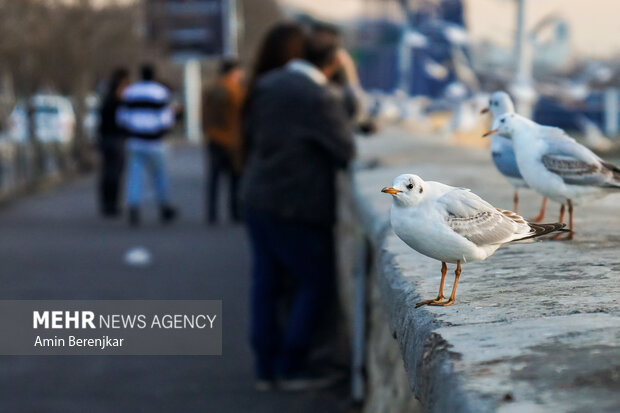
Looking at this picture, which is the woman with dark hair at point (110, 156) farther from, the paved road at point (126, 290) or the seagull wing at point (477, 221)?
the seagull wing at point (477, 221)

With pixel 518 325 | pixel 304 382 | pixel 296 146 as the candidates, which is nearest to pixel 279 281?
pixel 304 382

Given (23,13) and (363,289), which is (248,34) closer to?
(23,13)

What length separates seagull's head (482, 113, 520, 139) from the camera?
2.82 metres

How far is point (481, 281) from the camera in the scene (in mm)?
2566

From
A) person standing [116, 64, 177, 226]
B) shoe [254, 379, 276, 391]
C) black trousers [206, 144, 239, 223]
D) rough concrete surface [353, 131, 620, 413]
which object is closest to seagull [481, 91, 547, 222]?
rough concrete surface [353, 131, 620, 413]

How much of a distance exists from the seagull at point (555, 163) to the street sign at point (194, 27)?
23.0m

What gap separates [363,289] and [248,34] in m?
49.2

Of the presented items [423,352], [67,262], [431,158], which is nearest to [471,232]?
[423,352]

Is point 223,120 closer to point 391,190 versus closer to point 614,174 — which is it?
point 614,174

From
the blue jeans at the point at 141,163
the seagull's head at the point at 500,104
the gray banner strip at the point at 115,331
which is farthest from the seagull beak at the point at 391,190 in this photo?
the blue jeans at the point at 141,163

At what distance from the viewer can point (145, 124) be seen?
10938 millimetres

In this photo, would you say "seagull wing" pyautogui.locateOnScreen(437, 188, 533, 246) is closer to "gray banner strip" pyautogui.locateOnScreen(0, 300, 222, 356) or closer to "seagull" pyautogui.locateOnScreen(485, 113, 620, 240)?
"seagull" pyautogui.locateOnScreen(485, 113, 620, 240)

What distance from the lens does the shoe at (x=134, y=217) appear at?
11.7 meters

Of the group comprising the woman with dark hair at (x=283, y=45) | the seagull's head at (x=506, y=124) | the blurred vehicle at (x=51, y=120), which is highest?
the woman with dark hair at (x=283, y=45)
